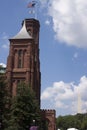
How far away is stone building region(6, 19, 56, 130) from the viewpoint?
291 ft

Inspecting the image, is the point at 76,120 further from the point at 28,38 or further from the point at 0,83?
the point at 0,83

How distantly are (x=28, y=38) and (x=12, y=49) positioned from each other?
16.4ft

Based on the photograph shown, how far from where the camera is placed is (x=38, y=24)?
104 meters

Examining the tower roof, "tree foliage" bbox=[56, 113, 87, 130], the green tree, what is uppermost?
the tower roof

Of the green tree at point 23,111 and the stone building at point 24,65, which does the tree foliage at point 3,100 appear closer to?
the green tree at point 23,111

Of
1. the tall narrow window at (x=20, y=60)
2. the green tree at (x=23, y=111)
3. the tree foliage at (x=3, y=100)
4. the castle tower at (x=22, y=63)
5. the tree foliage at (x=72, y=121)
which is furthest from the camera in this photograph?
the tree foliage at (x=72, y=121)

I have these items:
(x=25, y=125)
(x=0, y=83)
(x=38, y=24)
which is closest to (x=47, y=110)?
(x=38, y=24)

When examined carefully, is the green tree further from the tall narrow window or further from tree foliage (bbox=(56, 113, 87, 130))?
tree foliage (bbox=(56, 113, 87, 130))

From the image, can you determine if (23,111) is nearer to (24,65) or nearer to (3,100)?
(3,100)

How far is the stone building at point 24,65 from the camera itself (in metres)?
88.6

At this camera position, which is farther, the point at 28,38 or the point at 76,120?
the point at 76,120

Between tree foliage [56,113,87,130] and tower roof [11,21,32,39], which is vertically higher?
tower roof [11,21,32,39]

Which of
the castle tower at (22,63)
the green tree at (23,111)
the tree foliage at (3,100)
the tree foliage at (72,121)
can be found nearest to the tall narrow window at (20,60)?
the castle tower at (22,63)

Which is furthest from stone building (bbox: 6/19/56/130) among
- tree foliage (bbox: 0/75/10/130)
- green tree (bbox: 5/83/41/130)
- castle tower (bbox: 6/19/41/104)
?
tree foliage (bbox: 0/75/10/130)
